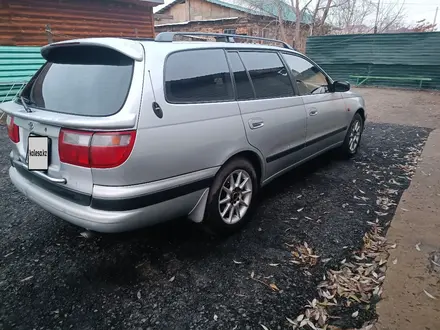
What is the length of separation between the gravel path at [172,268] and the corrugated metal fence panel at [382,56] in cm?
1154

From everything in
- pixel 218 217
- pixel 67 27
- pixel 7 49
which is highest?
pixel 67 27

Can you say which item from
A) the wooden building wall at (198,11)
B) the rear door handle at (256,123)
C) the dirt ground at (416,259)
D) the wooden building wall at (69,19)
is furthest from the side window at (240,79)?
the wooden building wall at (198,11)

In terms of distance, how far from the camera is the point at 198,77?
2375mm

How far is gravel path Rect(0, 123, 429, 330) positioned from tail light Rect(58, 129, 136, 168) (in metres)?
0.90

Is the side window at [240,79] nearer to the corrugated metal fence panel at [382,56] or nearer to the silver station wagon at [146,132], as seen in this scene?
the silver station wagon at [146,132]

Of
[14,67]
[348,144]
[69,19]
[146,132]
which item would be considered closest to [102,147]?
[146,132]

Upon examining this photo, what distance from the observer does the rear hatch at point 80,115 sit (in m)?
1.84

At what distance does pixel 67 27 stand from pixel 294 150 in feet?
32.1

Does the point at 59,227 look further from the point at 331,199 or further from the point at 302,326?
the point at 331,199

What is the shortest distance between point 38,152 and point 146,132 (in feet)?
2.65

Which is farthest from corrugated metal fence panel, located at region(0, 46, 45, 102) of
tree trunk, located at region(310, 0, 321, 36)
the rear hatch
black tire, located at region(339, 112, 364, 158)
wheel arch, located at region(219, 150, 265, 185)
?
tree trunk, located at region(310, 0, 321, 36)

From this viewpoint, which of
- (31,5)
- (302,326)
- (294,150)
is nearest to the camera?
(302,326)

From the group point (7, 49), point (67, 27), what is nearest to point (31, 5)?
point (67, 27)

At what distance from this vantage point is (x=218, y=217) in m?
2.55
